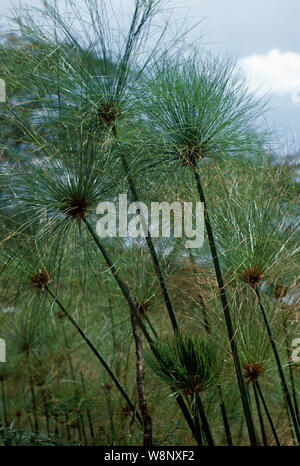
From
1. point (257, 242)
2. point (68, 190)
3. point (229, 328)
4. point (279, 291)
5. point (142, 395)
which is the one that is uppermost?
point (68, 190)

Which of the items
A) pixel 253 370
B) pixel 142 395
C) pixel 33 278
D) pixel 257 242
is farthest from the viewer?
pixel 33 278

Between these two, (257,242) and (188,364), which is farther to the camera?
(257,242)

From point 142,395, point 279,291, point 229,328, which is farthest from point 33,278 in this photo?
point 279,291

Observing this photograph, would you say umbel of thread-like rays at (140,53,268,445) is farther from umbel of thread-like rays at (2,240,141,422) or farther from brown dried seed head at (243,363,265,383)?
umbel of thread-like rays at (2,240,141,422)

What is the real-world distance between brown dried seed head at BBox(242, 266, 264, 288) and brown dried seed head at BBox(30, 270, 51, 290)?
2.53ft

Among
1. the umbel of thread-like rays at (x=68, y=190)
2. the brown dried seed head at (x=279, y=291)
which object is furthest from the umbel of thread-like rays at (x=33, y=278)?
the brown dried seed head at (x=279, y=291)

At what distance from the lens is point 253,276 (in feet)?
6.51

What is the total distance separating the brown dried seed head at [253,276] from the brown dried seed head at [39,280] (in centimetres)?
77

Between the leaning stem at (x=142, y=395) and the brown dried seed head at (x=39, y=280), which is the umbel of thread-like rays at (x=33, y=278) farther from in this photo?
the leaning stem at (x=142, y=395)

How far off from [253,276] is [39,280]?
2.78ft

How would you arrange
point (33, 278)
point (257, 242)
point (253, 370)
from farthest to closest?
point (33, 278) < point (253, 370) < point (257, 242)

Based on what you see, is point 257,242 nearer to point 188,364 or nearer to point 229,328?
point 229,328

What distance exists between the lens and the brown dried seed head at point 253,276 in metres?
1.97

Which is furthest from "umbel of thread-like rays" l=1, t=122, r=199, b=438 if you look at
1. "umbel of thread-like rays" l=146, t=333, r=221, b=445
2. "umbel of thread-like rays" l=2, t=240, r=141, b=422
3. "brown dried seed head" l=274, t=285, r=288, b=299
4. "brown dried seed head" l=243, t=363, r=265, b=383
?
"brown dried seed head" l=274, t=285, r=288, b=299
